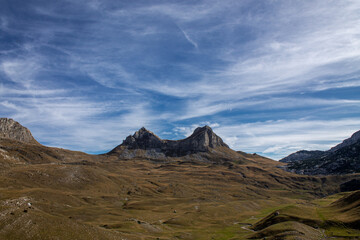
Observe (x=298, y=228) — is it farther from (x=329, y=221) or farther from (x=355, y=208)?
(x=355, y=208)

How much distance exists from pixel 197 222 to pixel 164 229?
30476 millimetres

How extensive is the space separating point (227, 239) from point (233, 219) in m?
53.7

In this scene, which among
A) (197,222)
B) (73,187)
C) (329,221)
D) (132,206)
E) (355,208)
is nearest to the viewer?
(329,221)

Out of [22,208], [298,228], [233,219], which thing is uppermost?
[22,208]

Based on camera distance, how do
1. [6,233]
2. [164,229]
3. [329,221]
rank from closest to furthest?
1. [6,233]
2. [329,221]
3. [164,229]

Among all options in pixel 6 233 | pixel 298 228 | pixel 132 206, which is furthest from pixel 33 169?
pixel 298 228

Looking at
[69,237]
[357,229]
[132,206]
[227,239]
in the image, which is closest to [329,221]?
[357,229]

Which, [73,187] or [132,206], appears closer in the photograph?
[132,206]

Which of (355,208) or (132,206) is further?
(132,206)

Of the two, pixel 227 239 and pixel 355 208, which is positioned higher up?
pixel 355 208

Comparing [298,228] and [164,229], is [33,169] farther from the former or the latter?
[298,228]

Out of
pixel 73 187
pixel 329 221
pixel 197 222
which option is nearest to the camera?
pixel 329 221

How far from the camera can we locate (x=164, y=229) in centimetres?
10312

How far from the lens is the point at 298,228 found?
80.3m
